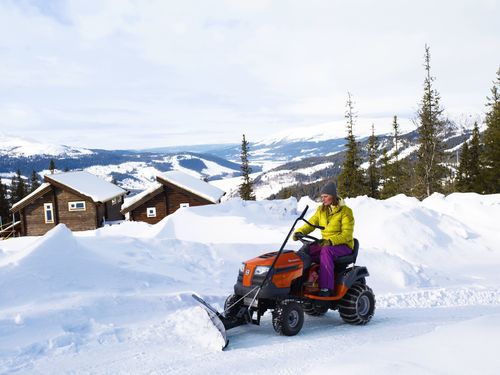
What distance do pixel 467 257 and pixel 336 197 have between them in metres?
10.1

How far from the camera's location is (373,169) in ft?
160

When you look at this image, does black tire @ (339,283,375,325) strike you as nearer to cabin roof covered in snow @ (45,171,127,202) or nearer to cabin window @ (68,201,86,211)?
cabin roof covered in snow @ (45,171,127,202)

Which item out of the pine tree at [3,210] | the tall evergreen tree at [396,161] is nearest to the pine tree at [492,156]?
the tall evergreen tree at [396,161]

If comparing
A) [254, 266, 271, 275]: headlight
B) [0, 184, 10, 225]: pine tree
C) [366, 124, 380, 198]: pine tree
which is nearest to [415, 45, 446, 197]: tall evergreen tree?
[366, 124, 380, 198]: pine tree

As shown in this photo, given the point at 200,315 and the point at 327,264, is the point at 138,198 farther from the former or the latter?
the point at 327,264

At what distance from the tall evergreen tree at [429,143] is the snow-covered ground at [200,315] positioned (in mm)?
24783

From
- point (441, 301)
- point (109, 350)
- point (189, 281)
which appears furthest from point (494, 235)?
point (109, 350)

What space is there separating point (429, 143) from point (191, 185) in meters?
20.7

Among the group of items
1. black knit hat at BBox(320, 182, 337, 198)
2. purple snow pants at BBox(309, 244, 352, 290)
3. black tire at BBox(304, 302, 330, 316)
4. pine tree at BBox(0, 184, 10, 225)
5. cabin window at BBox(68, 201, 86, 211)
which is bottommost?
pine tree at BBox(0, 184, 10, 225)

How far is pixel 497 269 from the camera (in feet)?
43.3

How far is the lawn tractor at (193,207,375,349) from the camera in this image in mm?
6059

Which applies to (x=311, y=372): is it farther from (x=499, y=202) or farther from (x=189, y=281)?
Answer: (x=499, y=202)

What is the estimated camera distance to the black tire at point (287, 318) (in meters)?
6.09

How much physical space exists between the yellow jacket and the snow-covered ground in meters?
1.34
